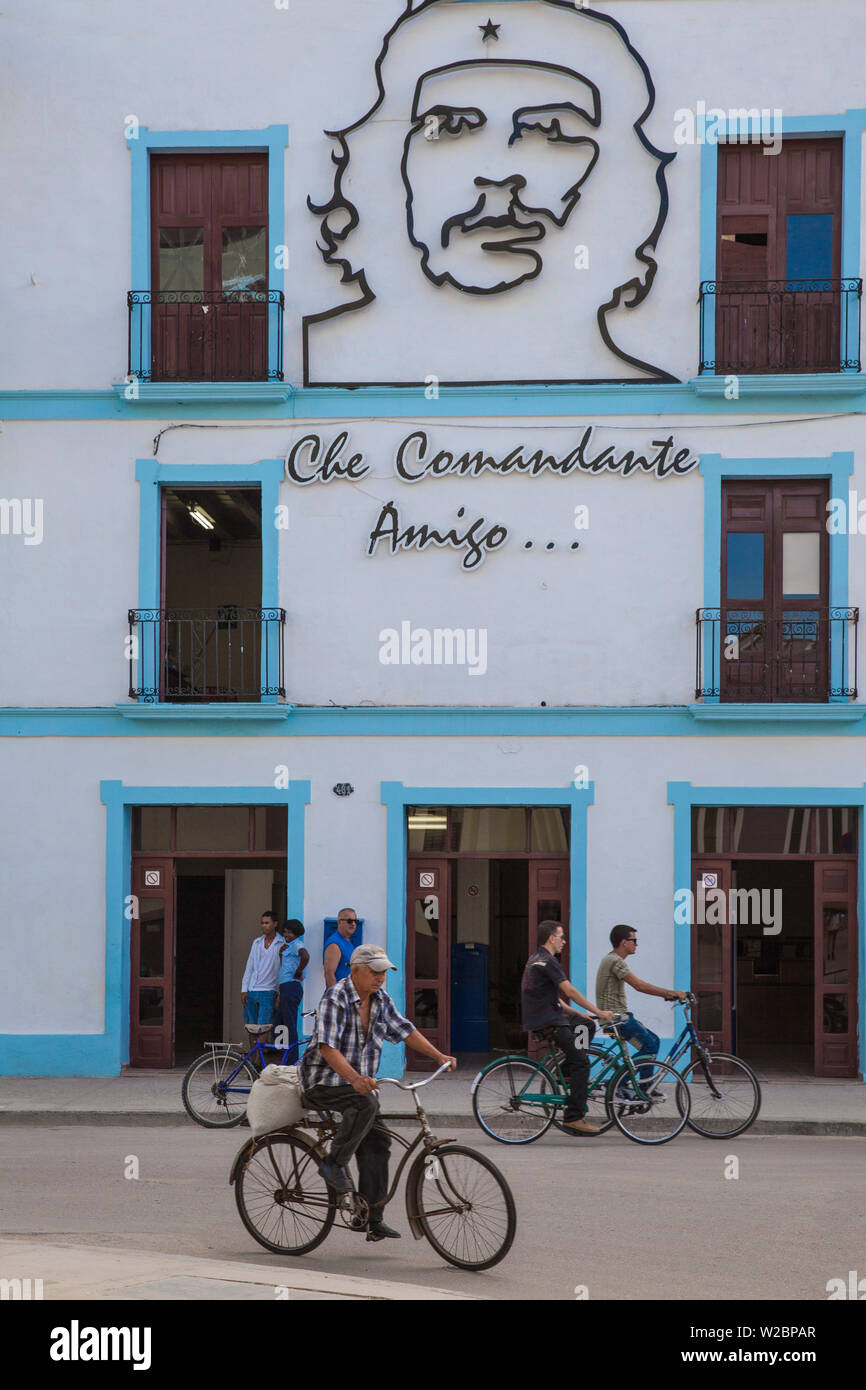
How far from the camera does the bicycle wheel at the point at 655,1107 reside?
13.1m

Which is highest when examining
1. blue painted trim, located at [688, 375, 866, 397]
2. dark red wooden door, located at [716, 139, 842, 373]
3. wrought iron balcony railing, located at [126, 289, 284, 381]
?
dark red wooden door, located at [716, 139, 842, 373]

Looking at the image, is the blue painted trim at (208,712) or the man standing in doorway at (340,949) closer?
the man standing in doorway at (340,949)

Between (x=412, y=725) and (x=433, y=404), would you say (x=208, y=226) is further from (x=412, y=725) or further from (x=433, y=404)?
(x=412, y=725)

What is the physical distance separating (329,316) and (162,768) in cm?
520

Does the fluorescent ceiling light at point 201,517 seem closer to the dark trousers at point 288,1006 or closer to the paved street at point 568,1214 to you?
the dark trousers at point 288,1006

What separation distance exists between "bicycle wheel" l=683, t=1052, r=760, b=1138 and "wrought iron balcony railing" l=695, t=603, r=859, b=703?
4749 millimetres

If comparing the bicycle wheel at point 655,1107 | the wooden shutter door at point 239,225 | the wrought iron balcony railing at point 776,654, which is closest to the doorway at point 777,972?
the wrought iron balcony railing at point 776,654

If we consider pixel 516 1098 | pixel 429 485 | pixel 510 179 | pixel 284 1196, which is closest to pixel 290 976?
pixel 516 1098

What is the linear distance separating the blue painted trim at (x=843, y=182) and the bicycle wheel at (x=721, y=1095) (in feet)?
24.0

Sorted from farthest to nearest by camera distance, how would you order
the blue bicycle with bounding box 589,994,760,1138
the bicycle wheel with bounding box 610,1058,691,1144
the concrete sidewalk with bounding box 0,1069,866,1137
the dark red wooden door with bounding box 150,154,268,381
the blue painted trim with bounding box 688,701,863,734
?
the dark red wooden door with bounding box 150,154,268,381, the blue painted trim with bounding box 688,701,863,734, the concrete sidewalk with bounding box 0,1069,866,1137, the blue bicycle with bounding box 589,994,760,1138, the bicycle wheel with bounding box 610,1058,691,1144

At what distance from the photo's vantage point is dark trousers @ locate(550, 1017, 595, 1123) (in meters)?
12.8

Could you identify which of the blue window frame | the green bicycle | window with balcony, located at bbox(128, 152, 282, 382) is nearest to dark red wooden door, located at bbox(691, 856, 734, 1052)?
the green bicycle

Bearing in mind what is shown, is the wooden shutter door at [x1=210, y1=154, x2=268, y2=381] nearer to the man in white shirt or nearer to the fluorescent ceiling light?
the fluorescent ceiling light

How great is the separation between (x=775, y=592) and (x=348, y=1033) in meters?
10.1
